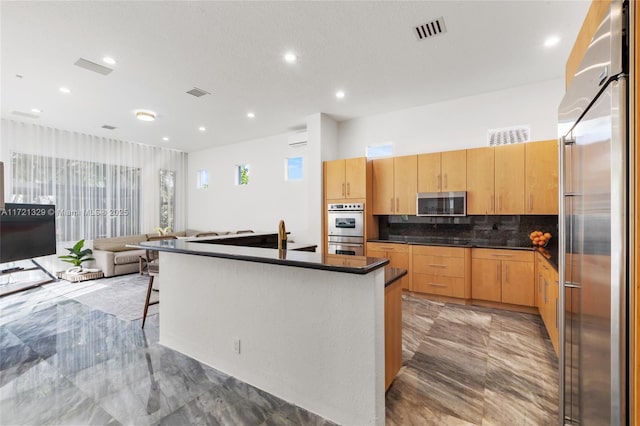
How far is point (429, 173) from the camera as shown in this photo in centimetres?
450

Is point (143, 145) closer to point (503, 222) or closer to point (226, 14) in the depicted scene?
point (226, 14)

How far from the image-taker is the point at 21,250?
12.4ft

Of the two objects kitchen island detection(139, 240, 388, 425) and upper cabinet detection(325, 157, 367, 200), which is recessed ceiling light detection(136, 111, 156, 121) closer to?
upper cabinet detection(325, 157, 367, 200)

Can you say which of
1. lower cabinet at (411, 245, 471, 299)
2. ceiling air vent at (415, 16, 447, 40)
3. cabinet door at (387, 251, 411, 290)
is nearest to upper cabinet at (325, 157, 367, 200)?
cabinet door at (387, 251, 411, 290)

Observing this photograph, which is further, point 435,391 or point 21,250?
point 21,250

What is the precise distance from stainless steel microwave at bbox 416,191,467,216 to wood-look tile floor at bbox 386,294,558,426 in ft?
5.03

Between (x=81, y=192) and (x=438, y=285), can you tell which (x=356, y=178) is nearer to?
(x=438, y=285)

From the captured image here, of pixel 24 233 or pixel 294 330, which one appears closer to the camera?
pixel 294 330

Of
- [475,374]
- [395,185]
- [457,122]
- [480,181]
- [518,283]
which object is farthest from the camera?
[395,185]

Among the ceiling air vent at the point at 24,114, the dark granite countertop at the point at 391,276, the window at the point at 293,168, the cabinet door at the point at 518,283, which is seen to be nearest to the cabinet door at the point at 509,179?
the cabinet door at the point at 518,283

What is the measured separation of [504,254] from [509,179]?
3.37 ft

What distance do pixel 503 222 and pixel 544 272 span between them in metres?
1.31

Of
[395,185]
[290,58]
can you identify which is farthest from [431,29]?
[395,185]

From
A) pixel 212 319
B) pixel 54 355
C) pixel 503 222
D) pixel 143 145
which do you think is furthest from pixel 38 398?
pixel 143 145
